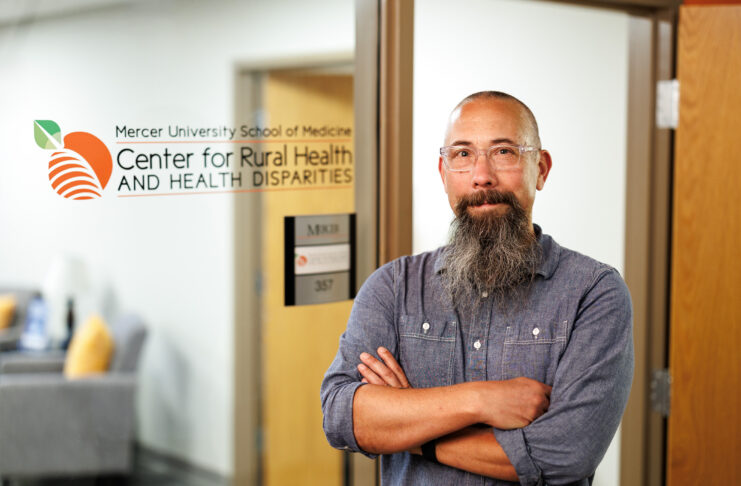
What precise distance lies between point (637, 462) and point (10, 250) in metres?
1.97

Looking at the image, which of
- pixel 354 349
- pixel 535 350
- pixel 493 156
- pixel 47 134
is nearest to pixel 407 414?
pixel 354 349

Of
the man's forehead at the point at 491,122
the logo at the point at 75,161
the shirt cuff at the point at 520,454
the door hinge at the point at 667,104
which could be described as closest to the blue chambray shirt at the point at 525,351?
the shirt cuff at the point at 520,454

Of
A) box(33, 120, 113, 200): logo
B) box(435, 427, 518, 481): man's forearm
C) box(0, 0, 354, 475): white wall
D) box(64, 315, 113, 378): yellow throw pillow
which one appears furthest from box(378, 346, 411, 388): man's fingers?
box(33, 120, 113, 200): logo

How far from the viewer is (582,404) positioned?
5.10ft

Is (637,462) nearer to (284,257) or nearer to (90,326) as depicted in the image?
(284,257)

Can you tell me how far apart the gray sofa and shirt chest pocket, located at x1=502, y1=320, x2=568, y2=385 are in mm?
820

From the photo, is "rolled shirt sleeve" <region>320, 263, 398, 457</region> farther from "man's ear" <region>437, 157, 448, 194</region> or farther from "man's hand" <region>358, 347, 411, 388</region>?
"man's ear" <region>437, 157, 448, 194</region>

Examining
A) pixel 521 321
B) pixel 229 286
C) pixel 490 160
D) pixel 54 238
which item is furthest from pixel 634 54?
pixel 54 238

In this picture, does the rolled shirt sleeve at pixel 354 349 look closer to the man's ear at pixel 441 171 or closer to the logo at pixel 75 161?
the man's ear at pixel 441 171

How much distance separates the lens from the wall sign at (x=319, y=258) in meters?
1.97

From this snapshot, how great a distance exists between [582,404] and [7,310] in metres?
1.19

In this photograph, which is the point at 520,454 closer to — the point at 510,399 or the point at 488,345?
the point at 510,399

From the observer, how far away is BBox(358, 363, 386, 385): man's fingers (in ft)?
5.42

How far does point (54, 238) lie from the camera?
5.53 feet
